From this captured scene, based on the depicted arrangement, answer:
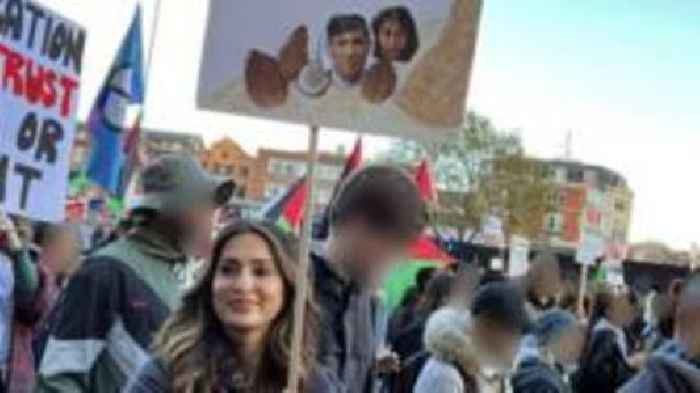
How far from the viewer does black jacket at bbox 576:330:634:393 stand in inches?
436

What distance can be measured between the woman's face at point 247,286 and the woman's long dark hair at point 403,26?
0.61 m

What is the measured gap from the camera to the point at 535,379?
7.02m

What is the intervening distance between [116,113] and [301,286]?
743cm

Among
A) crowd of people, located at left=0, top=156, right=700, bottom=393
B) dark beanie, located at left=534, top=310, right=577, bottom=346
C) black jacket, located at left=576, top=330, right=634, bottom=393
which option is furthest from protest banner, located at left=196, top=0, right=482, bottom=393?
black jacket, located at left=576, top=330, right=634, bottom=393

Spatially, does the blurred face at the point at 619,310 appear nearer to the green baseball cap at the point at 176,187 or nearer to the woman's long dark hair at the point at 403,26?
the green baseball cap at the point at 176,187

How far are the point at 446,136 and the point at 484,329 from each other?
2.33 meters

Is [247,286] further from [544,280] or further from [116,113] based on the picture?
[544,280]

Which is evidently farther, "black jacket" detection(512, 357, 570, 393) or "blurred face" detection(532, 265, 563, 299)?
"blurred face" detection(532, 265, 563, 299)

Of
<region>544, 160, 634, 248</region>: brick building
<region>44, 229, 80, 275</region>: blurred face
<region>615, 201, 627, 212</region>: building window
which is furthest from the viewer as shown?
<region>615, 201, 627, 212</region>: building window

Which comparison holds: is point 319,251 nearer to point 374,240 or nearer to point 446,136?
point 374,240

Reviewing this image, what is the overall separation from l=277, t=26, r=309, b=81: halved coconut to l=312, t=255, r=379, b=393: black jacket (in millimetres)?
564

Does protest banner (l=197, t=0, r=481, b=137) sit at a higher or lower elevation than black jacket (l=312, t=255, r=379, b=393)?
higher

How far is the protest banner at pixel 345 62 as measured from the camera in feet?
11.3

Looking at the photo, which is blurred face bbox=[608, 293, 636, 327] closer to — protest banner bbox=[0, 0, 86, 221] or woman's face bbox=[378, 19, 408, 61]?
protest banner bbox=[0, 0, 86, 221]
